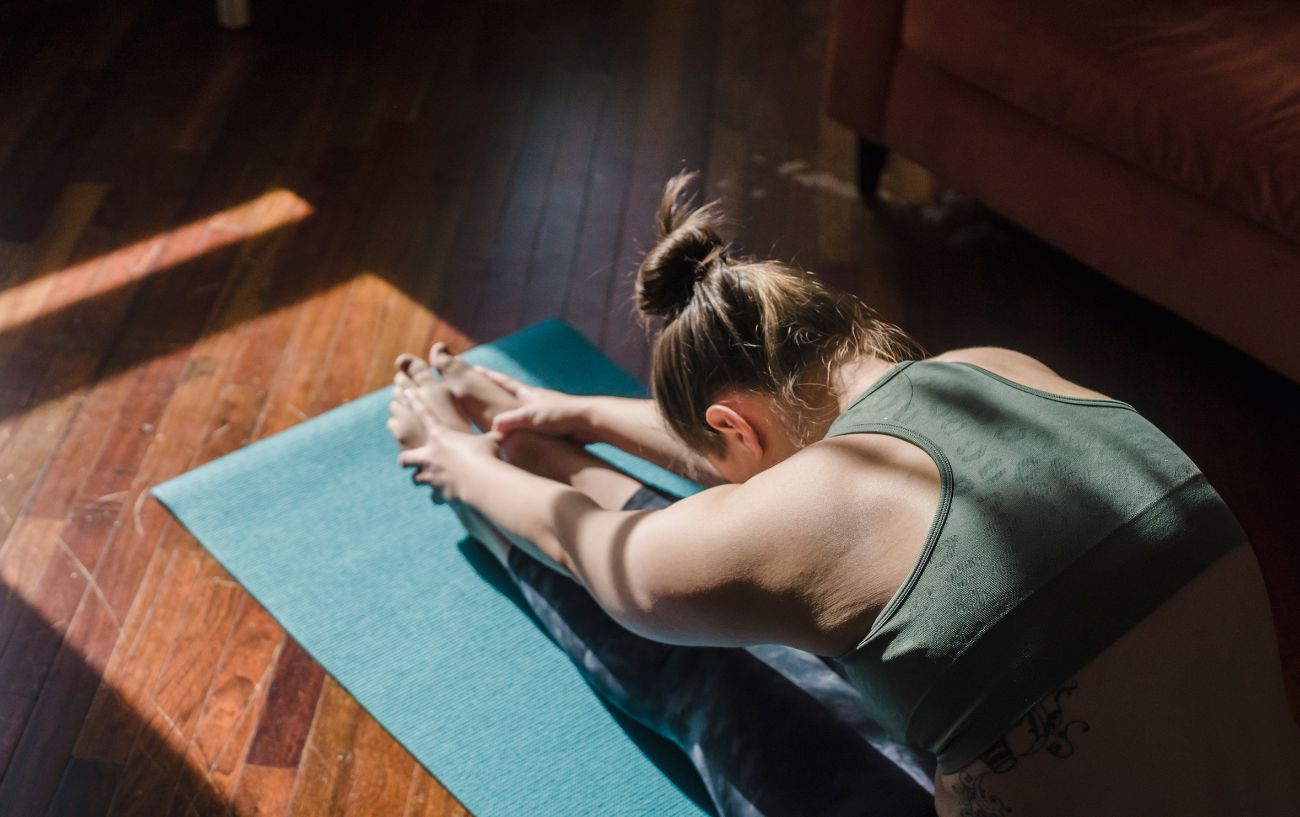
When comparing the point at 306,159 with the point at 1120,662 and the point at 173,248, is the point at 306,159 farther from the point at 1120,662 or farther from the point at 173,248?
the point at 1120,662

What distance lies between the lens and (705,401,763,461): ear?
3.94 ft

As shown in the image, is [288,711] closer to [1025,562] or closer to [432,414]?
[432,414]

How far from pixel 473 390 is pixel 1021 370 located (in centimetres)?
85

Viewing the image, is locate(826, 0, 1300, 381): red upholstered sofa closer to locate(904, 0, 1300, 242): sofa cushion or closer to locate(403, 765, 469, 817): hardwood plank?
locate(904, 0, 1300, 242): sofa cushion

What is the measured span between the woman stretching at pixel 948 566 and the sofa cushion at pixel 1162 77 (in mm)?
774

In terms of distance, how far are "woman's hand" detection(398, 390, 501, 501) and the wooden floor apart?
0.28 metres

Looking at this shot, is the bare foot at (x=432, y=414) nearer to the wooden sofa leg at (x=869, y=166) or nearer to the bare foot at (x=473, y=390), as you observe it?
the bare foot at (x=473, y=390)

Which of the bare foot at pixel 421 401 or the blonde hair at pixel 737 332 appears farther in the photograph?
the bare foot at pixel 421 401

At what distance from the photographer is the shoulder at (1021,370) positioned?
3.66 feet

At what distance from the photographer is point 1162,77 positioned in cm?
179

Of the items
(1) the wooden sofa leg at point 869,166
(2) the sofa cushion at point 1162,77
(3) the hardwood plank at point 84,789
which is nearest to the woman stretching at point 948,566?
(3) the hardwood plank at point 84,789

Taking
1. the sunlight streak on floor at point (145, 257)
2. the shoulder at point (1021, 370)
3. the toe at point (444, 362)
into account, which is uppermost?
the shoulder at point (1021, 370)

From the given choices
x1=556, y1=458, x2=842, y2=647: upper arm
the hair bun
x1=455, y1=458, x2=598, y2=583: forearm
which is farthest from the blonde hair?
x1=455, y1=458, x2=598, y2=583: forearm

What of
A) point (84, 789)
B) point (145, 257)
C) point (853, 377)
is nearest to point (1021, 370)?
point (853, 377)
